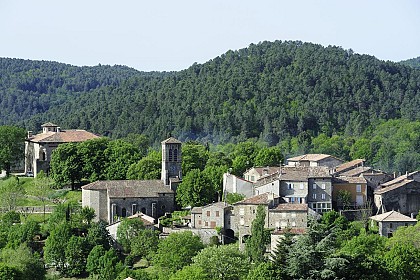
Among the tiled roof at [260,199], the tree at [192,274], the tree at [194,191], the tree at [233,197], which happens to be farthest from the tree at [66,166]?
the tree at [192,274]

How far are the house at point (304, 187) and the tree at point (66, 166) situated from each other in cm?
1916

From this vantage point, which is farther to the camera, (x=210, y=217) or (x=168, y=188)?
(x=168, y=188)

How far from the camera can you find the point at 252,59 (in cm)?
14438

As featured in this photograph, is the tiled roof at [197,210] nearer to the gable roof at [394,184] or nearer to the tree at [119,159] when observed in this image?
the gable roof at [394,184]

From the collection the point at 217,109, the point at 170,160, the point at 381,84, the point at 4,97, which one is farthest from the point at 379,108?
the point at 4,97

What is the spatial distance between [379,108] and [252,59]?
88.7 ft

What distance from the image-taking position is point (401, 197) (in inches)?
2446

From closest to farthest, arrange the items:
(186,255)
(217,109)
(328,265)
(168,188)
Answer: (328,265)
(186,255)
(168,188)
(217,109)

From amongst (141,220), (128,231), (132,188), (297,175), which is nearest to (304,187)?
(297,175)

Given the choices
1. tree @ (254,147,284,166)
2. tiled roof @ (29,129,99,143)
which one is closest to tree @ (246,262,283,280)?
tree @ (254,147,284,166)

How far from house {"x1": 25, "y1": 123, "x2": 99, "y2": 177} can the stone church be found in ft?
50.6

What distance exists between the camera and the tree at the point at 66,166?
73.2 metres

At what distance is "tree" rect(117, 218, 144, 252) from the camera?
58.8 m

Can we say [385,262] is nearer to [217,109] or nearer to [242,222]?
[242,222]
